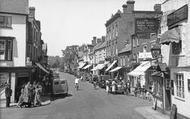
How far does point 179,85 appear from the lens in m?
16.2

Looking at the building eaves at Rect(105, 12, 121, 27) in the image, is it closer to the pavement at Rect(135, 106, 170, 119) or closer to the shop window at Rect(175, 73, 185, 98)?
the pavement at Rect(135, 106, 170, 119)

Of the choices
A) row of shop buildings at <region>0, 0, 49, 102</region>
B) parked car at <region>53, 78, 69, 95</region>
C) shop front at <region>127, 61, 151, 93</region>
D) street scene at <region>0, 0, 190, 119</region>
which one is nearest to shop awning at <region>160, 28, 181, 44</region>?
street scene at <region>0, 0, 190, 119</region>

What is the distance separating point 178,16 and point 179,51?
83.7 inches

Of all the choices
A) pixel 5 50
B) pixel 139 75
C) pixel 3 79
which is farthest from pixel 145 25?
pixel 3 79

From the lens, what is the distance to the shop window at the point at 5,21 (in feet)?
81.7

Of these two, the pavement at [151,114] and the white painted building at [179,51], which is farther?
the pavement at [151,114]

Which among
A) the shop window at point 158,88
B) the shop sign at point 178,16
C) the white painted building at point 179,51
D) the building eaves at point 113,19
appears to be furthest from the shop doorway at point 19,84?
the building eaves at point 113,19

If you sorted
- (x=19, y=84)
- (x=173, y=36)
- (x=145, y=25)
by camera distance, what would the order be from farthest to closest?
(x=19, y=84) < (x=145, y=25) < (x=173, y=36)

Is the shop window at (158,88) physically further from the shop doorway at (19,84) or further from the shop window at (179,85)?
the shop doorway at (19,84)

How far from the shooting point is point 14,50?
25.2 m

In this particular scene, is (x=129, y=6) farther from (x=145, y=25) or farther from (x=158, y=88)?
(x=158, y=88)

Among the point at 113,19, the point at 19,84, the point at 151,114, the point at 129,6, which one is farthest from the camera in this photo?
the point at 113,19

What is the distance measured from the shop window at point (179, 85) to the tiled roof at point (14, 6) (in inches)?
633

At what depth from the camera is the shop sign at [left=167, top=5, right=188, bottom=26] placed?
49.2 ft
